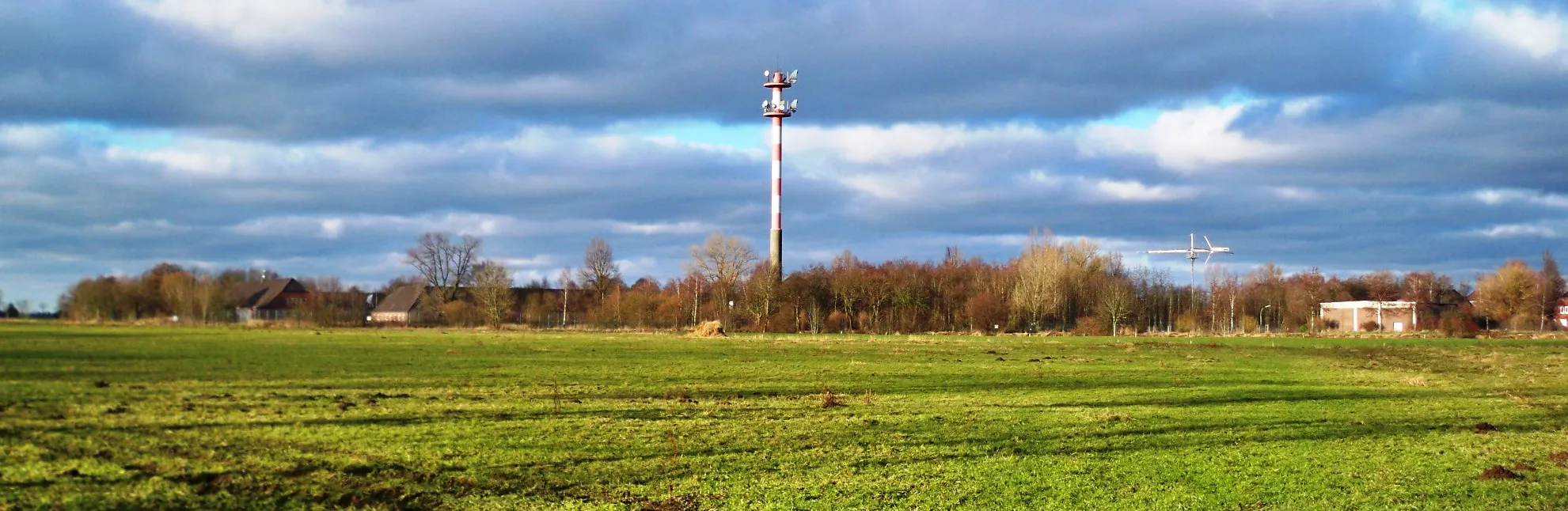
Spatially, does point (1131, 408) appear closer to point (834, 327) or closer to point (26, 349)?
point (26, 349)

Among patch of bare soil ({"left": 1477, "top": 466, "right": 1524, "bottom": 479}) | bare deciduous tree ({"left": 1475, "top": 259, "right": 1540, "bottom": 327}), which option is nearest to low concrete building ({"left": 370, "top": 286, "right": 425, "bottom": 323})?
patch of bare soil ({"left": 1477, "top": 466, "right": 1524, "bottom": 479})

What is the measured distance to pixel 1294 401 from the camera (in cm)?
2684

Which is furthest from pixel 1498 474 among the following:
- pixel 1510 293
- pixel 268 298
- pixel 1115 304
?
pixel 1510 293

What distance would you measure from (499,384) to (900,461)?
14.0m

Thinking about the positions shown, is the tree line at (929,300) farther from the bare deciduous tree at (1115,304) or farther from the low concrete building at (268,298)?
the low concrete building at (268,298)

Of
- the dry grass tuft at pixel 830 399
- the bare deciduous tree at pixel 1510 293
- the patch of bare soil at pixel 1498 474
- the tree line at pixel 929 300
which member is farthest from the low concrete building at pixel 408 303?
the bare deciduous tree at pixel 1510 293

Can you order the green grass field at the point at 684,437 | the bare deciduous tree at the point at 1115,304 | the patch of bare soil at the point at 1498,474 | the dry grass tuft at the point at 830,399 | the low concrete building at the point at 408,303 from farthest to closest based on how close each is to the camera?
the bare deciduous tree at the point at 1115,304, the low concrete building at the point at 408,303, the dry grass tuft at the point at 830,399, the patch of bare soil at the point at 1498,474, the green grass field at the point at 684,437

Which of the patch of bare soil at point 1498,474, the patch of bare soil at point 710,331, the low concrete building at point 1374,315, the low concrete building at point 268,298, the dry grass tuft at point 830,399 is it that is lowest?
the patch of bare soil at point 1498,474

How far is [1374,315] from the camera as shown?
386 ft

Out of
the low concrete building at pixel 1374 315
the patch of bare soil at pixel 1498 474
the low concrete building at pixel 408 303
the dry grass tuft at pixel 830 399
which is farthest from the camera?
the low concrete building at pixel 1374 315

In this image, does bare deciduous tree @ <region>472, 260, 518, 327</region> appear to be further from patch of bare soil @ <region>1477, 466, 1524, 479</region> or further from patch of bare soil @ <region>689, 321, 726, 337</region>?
patch of bare soil @ <region>1477, 466, 1524, 479</region>

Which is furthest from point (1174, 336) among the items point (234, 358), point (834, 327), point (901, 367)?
point (234, 358)

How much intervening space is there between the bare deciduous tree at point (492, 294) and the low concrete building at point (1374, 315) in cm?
8621

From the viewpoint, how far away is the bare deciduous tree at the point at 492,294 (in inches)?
3354
